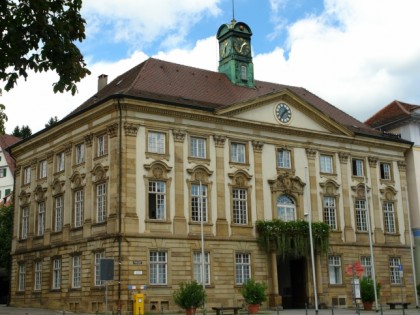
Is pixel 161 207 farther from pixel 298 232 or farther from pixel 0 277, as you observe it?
pixel 0 277

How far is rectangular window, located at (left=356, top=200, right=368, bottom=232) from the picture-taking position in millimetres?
48931

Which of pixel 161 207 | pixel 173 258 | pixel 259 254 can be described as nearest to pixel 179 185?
pixel 161 207

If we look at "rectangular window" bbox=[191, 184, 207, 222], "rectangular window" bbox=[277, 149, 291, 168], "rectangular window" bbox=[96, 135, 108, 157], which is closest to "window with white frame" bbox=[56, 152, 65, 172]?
"rectangular window" bbox=[96, 135, 108, 157]

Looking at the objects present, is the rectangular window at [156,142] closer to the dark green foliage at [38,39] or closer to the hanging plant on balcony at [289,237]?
the hanging plant on balcony at [289,237]

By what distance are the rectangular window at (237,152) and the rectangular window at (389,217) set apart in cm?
1365

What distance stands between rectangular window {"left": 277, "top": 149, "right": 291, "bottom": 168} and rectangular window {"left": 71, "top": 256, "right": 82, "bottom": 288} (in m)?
14.8

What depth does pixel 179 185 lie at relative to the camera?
4062 cm

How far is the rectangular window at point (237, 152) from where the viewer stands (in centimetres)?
4378

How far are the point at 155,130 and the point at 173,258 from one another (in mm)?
7840

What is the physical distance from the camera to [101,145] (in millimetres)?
41656

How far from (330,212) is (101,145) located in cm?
1714

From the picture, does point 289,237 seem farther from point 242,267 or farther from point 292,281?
point 292,281

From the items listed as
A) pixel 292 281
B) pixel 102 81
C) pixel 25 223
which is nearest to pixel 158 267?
pixel 292 281

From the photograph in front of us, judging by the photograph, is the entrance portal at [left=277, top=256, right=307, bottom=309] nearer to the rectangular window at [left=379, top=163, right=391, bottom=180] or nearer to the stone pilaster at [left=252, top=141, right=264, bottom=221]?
the stone pilaster at [left=252, top=141, right=264, bottom=221]
